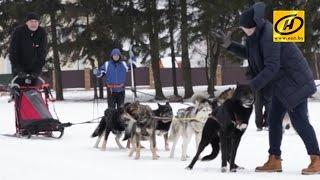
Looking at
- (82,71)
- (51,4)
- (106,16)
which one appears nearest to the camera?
(106,16)

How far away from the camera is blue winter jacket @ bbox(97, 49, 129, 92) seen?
12.7 meters

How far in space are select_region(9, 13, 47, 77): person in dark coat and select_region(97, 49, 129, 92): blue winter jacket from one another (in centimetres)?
148

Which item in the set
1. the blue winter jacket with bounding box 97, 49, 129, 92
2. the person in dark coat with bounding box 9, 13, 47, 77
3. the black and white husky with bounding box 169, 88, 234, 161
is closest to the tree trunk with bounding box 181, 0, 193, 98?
the blue winter jacket with bounding box 97, 49, 129, 92

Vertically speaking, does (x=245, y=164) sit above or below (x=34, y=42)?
below

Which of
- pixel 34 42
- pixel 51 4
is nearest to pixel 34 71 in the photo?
pixel 34 42

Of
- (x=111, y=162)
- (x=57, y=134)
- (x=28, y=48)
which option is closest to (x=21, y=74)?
(x=28, y=48)

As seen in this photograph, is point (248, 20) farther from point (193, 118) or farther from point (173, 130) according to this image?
point (173, 130)

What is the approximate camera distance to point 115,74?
12.7m

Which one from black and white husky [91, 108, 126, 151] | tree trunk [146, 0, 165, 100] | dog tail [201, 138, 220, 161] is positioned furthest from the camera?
tree trunk [146, 0, 165, 100]

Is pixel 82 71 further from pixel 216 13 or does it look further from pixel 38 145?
pixel 38 145

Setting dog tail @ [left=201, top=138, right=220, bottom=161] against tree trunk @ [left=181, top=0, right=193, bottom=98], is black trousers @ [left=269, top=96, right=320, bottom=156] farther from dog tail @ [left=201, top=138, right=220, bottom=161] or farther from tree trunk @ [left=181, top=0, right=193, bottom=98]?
tree trunk @ [left=181, top=0, right=193, bottom=98]

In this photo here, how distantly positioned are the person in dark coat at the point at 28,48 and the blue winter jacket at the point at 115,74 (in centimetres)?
148

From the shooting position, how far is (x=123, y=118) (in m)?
9.02

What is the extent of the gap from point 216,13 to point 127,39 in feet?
16.3
